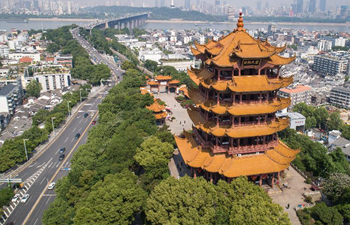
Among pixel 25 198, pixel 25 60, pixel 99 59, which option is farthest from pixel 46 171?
pixel 99 59

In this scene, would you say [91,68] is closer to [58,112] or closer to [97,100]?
[97,100]

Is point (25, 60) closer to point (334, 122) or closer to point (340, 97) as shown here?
point (334, 122)

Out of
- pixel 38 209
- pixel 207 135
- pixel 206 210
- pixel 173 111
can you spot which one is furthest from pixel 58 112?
pixel 206 210

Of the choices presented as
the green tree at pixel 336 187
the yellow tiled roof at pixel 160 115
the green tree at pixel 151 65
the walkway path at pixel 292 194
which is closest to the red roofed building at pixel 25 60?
the green tree at pixel 151 65

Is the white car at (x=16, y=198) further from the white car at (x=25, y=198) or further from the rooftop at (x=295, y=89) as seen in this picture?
the rooftop at (x=295, y=89)

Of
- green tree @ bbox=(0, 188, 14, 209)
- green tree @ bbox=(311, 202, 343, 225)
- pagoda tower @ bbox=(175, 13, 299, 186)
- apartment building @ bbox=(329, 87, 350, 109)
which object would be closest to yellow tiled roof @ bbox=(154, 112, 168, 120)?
pagoda tower @ bbox=(175, 13, 299, 186)

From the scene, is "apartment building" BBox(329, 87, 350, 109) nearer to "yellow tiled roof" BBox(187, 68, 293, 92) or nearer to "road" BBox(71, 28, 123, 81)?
"road" BBox(71, 28, 123, 81)
